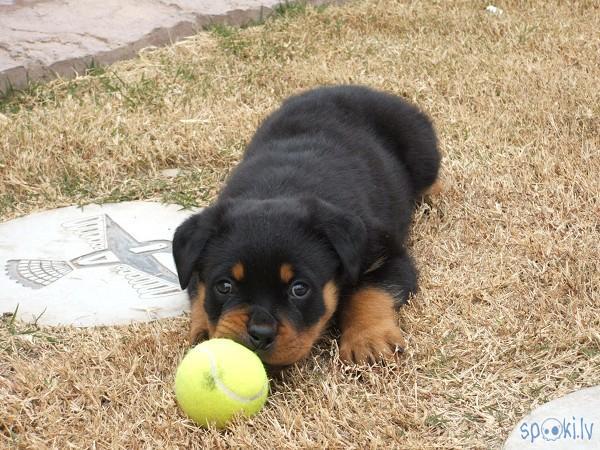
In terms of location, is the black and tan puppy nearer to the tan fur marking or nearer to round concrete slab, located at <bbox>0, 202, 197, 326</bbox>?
the tan fur marking

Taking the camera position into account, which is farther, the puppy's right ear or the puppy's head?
the puppy's right ear

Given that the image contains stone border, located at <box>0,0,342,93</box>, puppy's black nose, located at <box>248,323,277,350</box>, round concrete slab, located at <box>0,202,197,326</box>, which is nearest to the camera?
puppy's black nose, located at <box>248,323,277,350</box>

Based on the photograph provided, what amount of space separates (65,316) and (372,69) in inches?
130

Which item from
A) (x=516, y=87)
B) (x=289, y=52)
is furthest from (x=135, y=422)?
(x=289, y=52)

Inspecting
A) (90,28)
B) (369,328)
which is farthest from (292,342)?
(90,28)

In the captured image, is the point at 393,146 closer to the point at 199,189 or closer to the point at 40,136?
the point at 199,189

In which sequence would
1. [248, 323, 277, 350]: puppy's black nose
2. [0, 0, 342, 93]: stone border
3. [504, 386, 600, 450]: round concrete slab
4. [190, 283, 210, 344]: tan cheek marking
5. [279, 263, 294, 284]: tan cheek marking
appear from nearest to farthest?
1. [504, 386, 600, 450]: round concrete slab
2. [248, 323, 277, 350]: puppy's black nose
3. [279, 263, 294, 284]: tan cheek marking
4. [190, 283, 210, 344]: tan cheek marking
5. [0, 0, 342, 93]: stone border

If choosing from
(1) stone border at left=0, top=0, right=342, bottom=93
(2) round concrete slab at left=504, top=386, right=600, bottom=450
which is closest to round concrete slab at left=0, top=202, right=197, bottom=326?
(2) round concrete slab at left=504, top=386, right=600, bottom=450

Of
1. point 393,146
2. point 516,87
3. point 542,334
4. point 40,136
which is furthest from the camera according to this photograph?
point 516,87

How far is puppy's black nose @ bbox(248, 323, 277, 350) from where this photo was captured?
2.72 m

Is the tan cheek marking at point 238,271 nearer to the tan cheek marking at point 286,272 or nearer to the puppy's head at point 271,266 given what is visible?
the puppy's head at point 271,266

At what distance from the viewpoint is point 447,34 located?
6727mm

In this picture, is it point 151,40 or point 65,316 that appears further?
point 151,40

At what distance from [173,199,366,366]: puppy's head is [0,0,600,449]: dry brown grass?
0.67 ft
